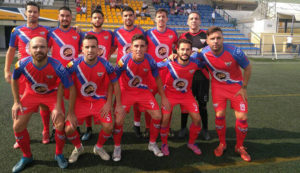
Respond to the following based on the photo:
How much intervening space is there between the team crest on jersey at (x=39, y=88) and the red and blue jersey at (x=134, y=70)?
103 centimetres

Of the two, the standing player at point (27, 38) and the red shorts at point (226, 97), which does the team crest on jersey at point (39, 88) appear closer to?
the standing player at point (27, 38)

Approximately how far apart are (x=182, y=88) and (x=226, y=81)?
70 centimetres

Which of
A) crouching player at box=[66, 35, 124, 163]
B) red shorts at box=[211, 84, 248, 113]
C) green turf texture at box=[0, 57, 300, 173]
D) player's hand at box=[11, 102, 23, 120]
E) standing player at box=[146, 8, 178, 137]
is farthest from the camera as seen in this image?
standing player at box=[146, 8, 178, 137]

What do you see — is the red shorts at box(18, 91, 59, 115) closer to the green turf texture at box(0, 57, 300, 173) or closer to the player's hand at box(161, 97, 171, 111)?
the green turf texture at box(0, 57, 300, 173)

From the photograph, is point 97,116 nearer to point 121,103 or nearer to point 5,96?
point 121,103

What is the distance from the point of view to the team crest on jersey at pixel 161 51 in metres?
3.88

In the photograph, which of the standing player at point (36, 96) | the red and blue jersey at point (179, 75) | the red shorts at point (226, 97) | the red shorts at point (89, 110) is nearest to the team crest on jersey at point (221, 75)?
the red shorts at point (226, 97)

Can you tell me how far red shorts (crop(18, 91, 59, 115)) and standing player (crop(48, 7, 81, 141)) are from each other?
904 millimetres

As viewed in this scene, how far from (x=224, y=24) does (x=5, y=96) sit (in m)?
24.3

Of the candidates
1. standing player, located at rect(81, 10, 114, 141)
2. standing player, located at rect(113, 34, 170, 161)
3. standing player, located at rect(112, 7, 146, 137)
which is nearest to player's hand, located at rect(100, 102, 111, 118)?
standing player, located at rect(113, 34, 170, 161)

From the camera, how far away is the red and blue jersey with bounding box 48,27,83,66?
12.2 ft

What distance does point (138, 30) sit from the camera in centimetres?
404

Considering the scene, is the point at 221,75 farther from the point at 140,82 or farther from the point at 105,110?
the point at 105,110

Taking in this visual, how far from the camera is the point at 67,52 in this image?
3752mm
